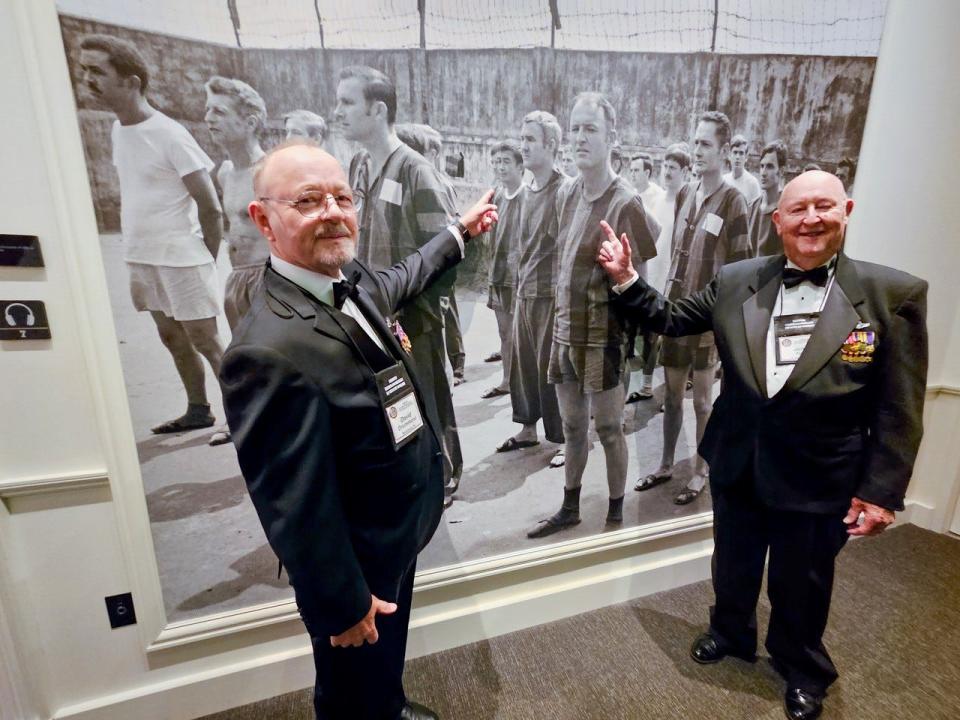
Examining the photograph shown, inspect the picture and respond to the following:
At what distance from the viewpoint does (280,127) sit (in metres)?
1.25

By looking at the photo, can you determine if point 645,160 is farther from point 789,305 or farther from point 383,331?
point 383,331

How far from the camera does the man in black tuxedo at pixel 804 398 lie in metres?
1.34

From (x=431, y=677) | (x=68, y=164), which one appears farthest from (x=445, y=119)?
(x=431, y=677)

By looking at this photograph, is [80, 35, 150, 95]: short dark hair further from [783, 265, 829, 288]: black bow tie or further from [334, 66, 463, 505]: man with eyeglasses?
[783, 265, 829, 288]: black bow tie

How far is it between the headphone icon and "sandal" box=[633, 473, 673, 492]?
209cm

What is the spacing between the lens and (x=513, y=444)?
1.75 meters

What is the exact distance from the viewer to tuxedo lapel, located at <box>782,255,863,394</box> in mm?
1334

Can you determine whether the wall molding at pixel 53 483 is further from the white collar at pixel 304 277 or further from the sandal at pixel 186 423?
the white collar at pixel 304 277

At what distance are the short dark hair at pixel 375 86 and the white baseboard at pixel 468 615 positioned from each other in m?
1.71

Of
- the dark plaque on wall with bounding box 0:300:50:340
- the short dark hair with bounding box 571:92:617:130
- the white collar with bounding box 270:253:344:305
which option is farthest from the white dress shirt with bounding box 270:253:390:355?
the short dark hair with bounding box 571:92:617:130

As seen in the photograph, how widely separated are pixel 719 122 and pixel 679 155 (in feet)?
0.65

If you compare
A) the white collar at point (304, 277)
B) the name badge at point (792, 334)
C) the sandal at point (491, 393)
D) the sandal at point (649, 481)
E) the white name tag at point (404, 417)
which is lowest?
the sandal at point (649, 481)

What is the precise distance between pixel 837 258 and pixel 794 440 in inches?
22.4

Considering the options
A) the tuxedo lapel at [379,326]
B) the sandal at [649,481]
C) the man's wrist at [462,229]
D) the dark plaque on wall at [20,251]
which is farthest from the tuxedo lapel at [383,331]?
the sandal at [649,481]
